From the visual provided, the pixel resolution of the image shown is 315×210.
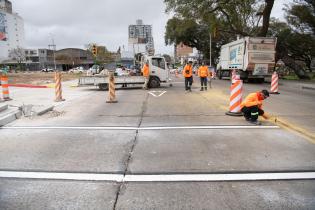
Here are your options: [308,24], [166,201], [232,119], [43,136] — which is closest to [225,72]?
[308,24]

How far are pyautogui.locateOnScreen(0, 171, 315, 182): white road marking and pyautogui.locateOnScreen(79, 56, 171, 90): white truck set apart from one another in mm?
16312

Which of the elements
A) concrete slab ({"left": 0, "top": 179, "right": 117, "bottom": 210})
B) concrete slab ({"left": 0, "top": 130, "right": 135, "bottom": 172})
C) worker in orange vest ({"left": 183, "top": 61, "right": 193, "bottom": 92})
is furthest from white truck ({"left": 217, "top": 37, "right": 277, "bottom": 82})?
concrete slab ({"left": 0, "top": 179, "right": 117, "bottom": 210})

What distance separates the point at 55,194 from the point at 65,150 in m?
2.07

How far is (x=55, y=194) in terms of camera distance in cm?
416

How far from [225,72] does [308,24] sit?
1165 centimetres

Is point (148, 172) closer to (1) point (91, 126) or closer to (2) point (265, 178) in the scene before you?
(2) point (265, 178)

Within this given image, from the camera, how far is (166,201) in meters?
3.92

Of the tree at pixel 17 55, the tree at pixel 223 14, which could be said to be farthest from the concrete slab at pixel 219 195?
the tree at pixel 17 55

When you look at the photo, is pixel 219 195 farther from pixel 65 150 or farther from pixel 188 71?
pixel 188 71

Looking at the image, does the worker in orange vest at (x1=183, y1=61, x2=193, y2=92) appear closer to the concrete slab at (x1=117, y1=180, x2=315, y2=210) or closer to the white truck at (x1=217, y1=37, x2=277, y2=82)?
the white truck at (x1=217, y1=37, x2=277, y2=82)

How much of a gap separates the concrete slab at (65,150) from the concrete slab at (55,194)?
61 centimetres

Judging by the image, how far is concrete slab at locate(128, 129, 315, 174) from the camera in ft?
16.9

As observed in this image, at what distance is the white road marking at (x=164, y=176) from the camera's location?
4.63 meters

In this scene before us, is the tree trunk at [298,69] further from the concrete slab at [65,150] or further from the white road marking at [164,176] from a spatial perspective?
the white road marking at [164,176]
